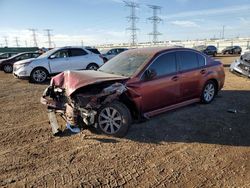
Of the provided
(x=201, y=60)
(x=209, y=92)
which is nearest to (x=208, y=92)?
(x=209, y=92)

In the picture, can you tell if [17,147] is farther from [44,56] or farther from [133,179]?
[44,56]

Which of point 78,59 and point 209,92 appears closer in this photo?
point 209,92

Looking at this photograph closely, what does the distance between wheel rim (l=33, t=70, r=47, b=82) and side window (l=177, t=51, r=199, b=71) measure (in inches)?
300

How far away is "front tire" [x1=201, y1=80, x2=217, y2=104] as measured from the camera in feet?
21.7

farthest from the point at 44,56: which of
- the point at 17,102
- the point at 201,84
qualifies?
the point at 201,84

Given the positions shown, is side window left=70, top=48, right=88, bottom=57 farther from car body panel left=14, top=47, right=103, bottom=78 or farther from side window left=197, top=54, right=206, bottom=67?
side window left=197, top=54, right=206, bottom=67

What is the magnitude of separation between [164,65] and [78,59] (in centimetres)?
746

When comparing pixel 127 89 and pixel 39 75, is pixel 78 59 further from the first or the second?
pixel 127 89

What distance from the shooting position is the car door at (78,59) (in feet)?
39.4

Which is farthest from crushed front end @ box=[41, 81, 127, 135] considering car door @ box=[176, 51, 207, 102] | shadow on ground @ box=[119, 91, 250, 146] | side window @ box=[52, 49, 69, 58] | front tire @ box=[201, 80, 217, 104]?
side window @ box=[52, 49, 69, 58]

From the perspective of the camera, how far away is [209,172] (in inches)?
136

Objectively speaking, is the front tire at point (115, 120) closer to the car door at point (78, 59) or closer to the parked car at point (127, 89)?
the parked car at point (127, 89)

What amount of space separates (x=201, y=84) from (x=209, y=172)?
10.9 ft

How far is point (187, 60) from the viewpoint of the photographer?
609cm
